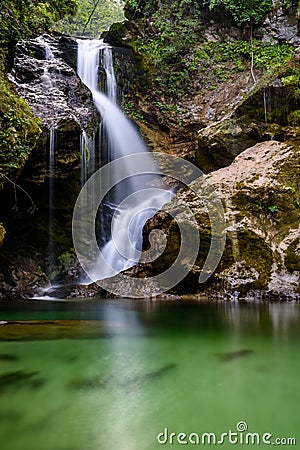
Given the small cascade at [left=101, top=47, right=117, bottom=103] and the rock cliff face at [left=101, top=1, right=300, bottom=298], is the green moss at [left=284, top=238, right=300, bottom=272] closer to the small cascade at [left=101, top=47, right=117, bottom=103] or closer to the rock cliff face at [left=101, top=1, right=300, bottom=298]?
the rock cliff face at [left=101, top=1, right=300, bottom=298]

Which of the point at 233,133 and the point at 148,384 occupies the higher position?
the point at 233,133

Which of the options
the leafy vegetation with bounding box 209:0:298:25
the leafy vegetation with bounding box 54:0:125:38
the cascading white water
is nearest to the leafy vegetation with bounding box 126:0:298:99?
the leafy vegetation with bounding box 209:0:298:25

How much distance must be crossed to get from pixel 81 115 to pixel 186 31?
283 inches

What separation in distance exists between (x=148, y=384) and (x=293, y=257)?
5.39 m

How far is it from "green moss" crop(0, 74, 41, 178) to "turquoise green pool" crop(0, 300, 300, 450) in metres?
3.69

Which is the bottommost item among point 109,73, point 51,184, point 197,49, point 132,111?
point 51,184

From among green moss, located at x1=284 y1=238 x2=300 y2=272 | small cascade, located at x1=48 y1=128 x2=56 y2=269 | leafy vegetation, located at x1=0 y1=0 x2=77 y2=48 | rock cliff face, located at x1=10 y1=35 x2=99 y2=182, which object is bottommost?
green moss, located at x1=284 y1=238 x2=300 y2=272

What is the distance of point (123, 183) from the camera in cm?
1341

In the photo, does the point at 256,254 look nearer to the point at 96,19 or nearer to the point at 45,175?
the point at 45,175

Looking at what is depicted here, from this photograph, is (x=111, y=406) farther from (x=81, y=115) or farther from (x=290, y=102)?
(x=81, y=115)

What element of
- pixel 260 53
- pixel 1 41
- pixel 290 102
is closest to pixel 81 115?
pixel 1 41

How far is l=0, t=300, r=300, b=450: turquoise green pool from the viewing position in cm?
177

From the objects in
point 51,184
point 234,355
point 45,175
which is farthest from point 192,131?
point 234,355

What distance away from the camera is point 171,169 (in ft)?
44.7
